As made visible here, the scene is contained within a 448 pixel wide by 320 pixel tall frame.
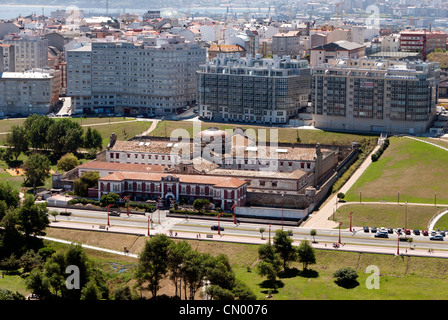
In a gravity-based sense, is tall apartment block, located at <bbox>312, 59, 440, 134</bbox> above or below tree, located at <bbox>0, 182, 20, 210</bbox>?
above

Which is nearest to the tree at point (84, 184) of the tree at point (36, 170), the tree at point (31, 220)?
the tree at point (36, 170)

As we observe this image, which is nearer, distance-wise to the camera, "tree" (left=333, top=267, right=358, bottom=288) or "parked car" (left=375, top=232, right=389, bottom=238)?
"tree" (left=333, top=267, right=358, bottom=288)

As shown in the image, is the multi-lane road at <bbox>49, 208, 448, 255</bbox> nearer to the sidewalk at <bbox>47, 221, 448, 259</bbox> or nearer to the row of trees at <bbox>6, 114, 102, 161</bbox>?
the sidewalk at <bbox>47, 221, 448, 259</bbox>

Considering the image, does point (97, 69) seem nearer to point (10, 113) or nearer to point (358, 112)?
point (10, 113)

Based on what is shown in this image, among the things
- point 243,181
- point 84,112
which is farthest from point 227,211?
point 84,112

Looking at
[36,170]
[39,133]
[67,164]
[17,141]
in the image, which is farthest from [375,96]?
[17,141]

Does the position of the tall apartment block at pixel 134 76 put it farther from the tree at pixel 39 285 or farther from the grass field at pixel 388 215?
the tree at pixel 39 285

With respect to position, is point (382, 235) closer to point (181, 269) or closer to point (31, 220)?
point (181, 269)

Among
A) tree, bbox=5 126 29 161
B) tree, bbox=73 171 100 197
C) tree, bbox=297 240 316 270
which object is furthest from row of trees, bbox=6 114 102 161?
tree, bbox=297 240 316 270

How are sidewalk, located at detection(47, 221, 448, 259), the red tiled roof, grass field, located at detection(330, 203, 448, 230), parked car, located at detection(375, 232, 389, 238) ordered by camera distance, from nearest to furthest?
sidewalk, located at detection(47, 221, 448, 259) → parked car, located at detection(375, 232, 389, 238) → grass field, located at detection(330, 203, 448, 230) → the red tiled roof
